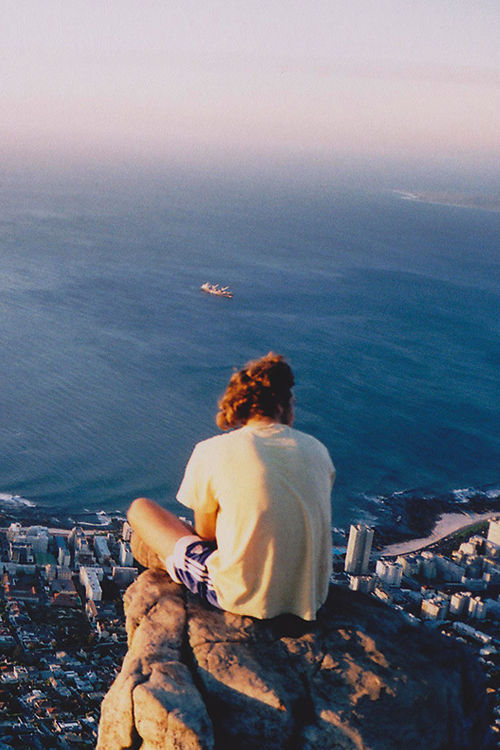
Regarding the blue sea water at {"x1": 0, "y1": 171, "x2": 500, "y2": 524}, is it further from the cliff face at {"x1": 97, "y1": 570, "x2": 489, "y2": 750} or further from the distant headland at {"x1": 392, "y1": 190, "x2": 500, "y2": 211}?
the distant headland at {"x1": 392, "y1": 190, "x2": 500, "y2": 211}

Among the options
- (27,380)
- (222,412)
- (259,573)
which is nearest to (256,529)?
(259,573)

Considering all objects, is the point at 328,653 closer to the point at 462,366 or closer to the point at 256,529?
the point at 256,529

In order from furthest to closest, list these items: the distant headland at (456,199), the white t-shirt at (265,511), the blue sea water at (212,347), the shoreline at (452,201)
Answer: the distant headland at (456,199), the shoreline at (452,201), the blue sea water at (212,347), the white t-shirt at (265,511)

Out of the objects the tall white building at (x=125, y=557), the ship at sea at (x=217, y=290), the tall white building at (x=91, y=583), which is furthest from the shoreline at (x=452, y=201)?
the tall white building at (x=91, y=583)

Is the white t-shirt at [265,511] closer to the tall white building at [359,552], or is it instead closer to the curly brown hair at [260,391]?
the curly brown hair at [260,391]

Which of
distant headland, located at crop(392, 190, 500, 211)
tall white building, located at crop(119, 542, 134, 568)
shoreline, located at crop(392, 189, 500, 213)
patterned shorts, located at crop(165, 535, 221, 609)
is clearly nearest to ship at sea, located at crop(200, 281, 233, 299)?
tall white building, located at crop(119, 542, 134, 568)

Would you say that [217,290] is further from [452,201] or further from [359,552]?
[452,201]
